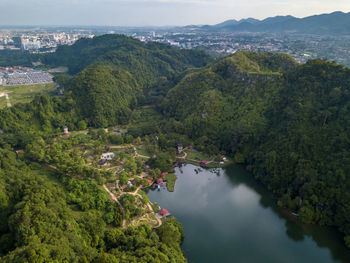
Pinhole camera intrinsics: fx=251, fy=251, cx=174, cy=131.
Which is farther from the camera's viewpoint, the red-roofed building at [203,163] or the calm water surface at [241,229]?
the red-roofed building at [203,163]

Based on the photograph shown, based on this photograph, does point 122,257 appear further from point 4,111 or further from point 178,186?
point 4,111

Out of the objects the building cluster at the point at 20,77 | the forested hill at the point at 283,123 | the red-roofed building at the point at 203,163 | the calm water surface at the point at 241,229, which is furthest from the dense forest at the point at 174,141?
the building cluster at the point at 20,77

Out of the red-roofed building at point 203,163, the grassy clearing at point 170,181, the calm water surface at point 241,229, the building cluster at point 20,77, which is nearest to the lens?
the calm water surface at point 241,229

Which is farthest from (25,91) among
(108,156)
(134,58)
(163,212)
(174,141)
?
(163,212)

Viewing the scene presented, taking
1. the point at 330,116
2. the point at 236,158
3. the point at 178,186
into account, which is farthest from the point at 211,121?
the point at 330,116

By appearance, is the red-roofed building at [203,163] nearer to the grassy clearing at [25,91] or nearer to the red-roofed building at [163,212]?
the red-roofed building at [163,212]

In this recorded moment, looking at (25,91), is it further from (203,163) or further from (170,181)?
(203,163)

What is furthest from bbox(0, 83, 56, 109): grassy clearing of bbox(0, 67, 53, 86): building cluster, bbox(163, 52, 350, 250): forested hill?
bbox(163, 52, 350, 250): forested hill
